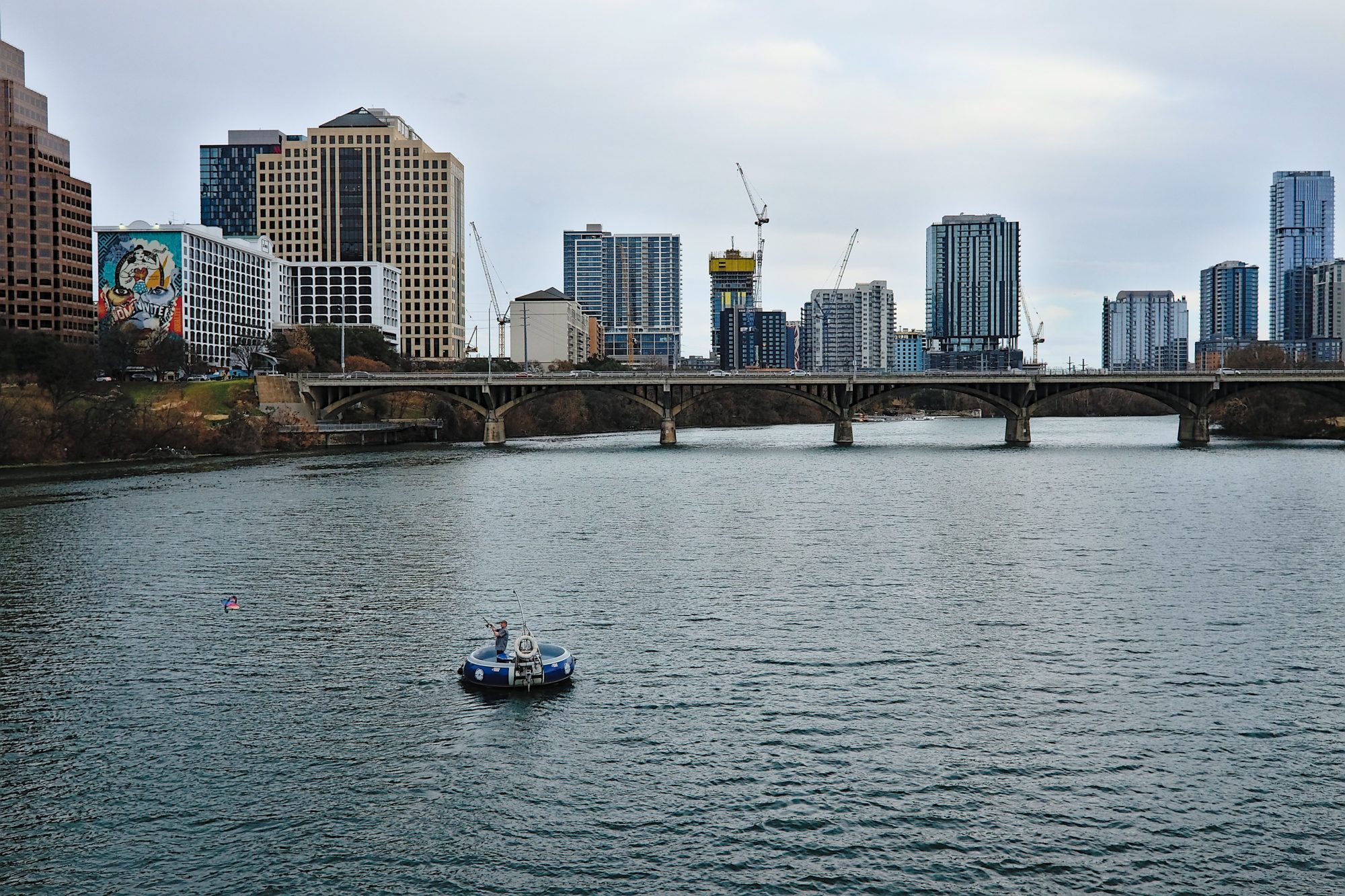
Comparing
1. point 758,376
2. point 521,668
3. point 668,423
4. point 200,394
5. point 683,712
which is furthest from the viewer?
point 668,423

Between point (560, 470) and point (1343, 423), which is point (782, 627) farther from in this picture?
point (1343, 423)

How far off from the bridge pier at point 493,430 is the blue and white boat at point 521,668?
141 m

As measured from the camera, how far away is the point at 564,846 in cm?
2875

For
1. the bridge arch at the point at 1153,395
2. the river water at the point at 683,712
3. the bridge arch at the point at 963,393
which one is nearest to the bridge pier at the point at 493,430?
the bridge arch at the point at 963,393

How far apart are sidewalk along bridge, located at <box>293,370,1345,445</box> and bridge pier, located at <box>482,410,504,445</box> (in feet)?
0.51

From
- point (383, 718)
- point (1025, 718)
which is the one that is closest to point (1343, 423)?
point (1025, 718)

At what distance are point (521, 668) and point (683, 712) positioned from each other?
648cm

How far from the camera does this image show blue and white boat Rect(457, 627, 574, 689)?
1604 inches

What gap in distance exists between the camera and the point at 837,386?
190m

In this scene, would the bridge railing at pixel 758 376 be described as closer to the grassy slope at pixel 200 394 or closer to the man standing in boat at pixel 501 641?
the grassy slope at pixel 200 394

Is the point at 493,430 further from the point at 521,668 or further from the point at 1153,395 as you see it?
the point at 521,668

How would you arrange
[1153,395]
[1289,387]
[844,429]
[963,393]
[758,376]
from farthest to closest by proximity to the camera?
1. [844,429]
2. [1289,387]
3. [1153,395]
4. [963,393]
5. [758,376]

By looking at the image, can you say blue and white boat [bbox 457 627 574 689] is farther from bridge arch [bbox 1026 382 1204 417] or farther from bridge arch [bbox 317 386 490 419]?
bridge arch [bbox 1026 382 1204 417]

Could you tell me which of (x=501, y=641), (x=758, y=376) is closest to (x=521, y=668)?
(x=501, y=641)
